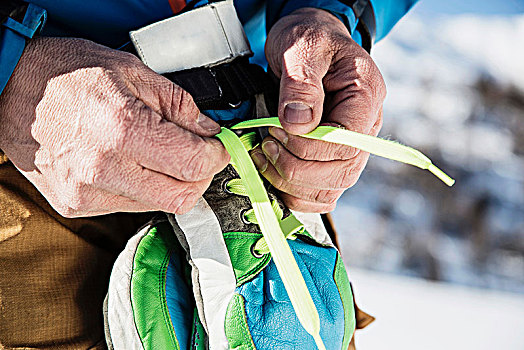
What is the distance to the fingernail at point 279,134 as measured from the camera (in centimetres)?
52

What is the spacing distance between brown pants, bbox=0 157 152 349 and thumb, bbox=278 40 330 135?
277 mm

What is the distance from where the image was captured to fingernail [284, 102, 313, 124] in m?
0.48

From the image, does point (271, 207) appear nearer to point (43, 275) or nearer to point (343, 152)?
point (343, 152)

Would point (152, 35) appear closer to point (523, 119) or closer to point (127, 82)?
point (127, 82)

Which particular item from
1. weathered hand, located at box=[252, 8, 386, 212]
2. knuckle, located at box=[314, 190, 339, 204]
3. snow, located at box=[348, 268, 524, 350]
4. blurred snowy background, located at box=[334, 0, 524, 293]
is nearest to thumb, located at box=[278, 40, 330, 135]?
weathered hand, located at box=[252, 8, 386, 212]

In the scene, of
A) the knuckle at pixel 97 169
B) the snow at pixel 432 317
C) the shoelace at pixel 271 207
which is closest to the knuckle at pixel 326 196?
the shoelace at pixel 271 207

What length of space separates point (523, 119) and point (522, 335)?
3.92 ft

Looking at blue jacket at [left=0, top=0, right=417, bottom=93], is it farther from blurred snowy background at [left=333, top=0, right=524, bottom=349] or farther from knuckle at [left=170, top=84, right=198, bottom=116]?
blurred snowy background at [left=333, top=0, right=524, bottom=349]

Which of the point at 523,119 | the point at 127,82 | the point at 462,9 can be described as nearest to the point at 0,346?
the point at 127,82

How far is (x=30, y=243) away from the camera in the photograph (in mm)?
536

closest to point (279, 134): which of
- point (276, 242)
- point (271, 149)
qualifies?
point (271, 149)

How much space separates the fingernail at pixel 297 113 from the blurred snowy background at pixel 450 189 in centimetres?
94

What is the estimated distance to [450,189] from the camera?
2.00 m

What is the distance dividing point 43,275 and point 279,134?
30cm
